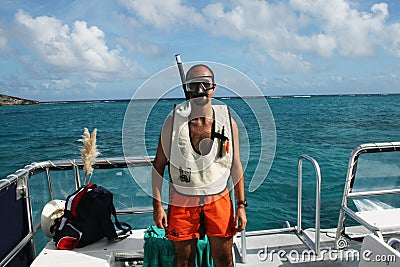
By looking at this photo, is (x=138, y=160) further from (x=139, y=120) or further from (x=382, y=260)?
(x=382, y=260)

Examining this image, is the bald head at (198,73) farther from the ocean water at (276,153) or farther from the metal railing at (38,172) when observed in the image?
the metal railing at (38,172)

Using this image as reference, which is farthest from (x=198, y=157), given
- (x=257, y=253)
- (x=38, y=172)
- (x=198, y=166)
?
(x=38, y=172)

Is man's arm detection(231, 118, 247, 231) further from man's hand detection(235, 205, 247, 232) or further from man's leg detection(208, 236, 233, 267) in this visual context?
man's leg detection(208, 236, 233, 267)

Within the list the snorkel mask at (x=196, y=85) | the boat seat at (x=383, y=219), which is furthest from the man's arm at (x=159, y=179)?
the boat seat at (x=383, y=219)

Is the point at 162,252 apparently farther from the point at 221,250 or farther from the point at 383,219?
the point at 383,219

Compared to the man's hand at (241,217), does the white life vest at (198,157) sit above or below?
above

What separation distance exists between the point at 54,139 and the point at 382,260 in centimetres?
2647

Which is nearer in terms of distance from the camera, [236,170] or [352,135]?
[236,170]

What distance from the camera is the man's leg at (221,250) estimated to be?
95.3 inches

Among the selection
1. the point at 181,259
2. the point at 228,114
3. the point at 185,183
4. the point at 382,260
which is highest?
the point at 228,114

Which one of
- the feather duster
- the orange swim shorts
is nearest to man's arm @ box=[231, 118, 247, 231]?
the orange swim shorts

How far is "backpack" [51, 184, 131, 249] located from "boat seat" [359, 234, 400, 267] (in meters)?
1.81

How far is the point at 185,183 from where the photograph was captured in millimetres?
2297

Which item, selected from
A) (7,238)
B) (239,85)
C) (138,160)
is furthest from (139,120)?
(7,238)
